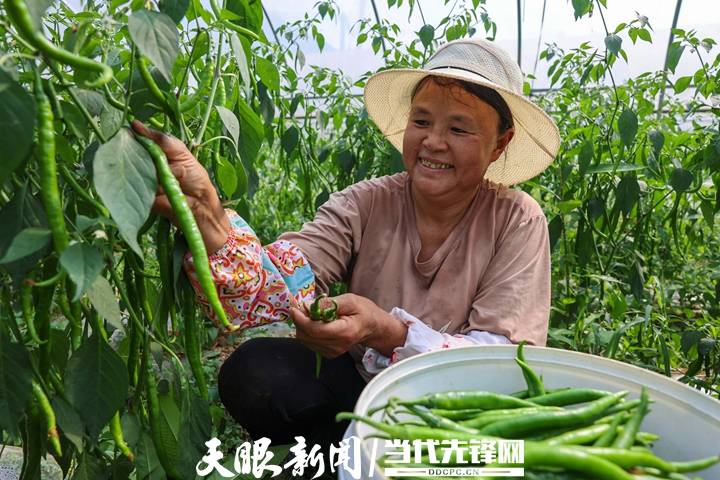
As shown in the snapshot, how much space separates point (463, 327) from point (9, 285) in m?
1.06

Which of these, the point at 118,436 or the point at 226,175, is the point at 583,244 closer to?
the point at 226,175

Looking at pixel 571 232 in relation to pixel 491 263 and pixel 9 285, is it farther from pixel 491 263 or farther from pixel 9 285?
pixel 9 285

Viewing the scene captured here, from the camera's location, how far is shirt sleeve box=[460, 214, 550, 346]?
1.56 metres

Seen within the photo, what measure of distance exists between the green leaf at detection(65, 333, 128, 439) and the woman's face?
0.86 m

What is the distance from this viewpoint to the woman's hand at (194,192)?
104 cm

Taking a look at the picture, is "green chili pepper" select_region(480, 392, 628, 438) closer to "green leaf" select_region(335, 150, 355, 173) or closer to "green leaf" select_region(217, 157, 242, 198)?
"green leaf" select_region(217, 157, 242, 198)

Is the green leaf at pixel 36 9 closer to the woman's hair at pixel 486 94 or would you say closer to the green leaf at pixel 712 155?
the woman's hair at pixel 486 94

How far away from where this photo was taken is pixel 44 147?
2.80ft

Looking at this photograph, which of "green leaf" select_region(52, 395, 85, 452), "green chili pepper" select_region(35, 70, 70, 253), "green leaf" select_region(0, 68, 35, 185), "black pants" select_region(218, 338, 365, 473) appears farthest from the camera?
"black pants" select_region(218, 338, 365, 473)

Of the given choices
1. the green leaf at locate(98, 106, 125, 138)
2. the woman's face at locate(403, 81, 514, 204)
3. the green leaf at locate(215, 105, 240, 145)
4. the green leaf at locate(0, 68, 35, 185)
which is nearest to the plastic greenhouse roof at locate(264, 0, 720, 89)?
the woman's face at locate(403, 81, 514, 204)

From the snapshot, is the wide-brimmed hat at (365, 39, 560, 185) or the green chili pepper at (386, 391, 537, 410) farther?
the wide-brimmed hat at (365, 39, 560, 185)

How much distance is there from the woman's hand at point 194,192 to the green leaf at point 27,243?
24 cm

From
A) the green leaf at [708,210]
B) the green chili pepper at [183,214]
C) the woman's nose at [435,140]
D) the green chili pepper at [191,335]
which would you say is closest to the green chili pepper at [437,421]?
the green chili pepper at [183,214]

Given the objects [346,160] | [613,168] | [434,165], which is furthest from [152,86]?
[346,160]
